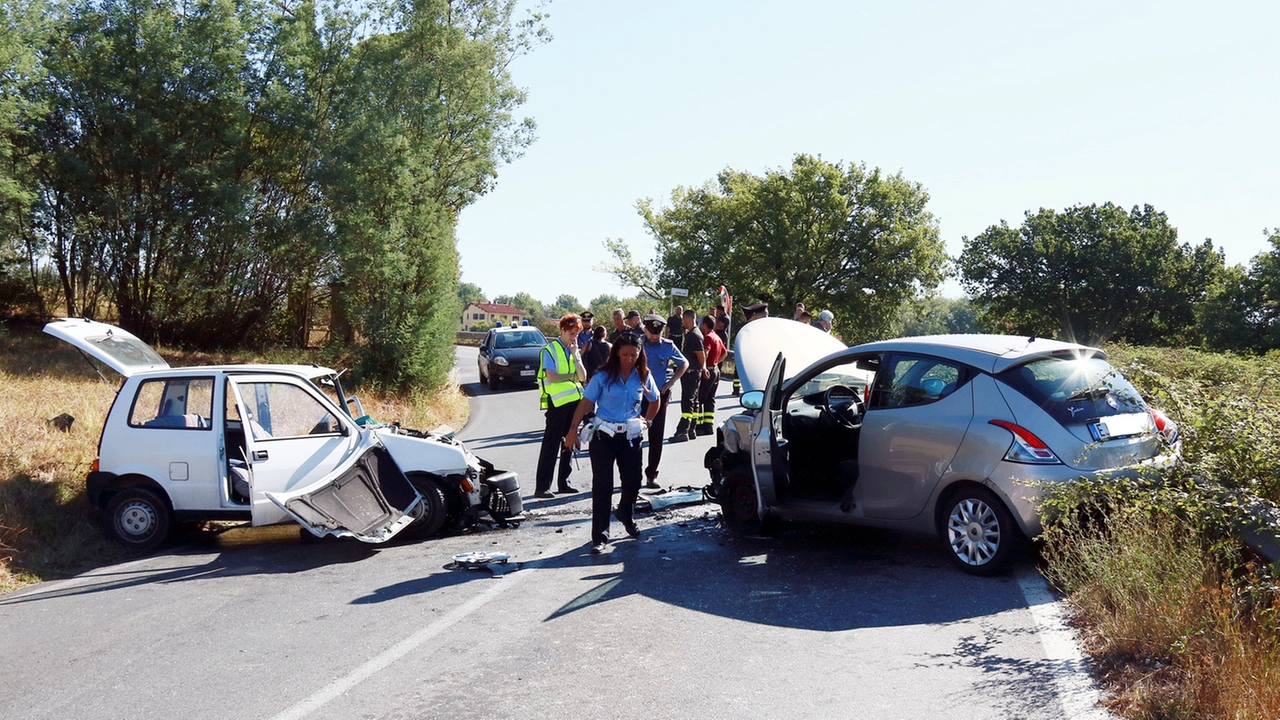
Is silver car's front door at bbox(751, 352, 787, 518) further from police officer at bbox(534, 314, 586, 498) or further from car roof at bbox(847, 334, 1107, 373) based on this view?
police officer at bbox(534, 314, 586, 498)

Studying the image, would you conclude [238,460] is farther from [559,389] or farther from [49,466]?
[559,389]

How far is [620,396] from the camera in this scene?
816 cm

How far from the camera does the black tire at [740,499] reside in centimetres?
848

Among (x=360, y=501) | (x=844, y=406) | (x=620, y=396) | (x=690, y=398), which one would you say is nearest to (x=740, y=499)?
(x=844, y=406)

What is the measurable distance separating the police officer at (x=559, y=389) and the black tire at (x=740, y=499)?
2.50 meters

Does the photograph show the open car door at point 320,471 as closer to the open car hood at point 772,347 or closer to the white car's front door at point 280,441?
the white car's front door at point 280,441

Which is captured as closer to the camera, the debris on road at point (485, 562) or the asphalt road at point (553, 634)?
the asphalt road at point (553, 634)

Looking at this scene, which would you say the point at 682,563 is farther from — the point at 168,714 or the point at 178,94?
the point at 178,94

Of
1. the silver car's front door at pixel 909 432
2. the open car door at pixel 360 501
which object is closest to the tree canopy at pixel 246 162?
the open car door at pixel 360 501

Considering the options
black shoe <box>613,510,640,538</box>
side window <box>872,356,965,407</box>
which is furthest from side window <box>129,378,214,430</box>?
side window <box>872,356,965,407</box>

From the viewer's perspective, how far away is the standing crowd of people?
26.7 ft

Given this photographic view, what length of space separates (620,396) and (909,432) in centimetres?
229

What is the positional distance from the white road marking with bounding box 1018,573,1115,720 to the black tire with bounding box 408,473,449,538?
4761mm

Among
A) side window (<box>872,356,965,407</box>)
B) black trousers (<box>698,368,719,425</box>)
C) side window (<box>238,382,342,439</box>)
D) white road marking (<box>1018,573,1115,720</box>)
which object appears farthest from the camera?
black trousers (<box>698,368,719,425</box>)
